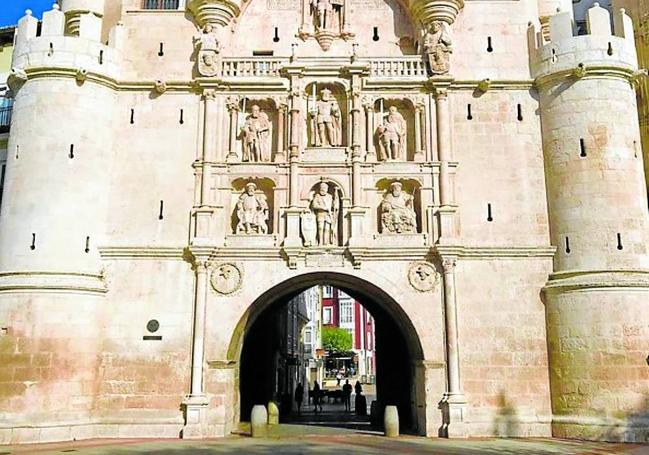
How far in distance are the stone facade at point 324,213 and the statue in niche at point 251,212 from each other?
7 centimetres

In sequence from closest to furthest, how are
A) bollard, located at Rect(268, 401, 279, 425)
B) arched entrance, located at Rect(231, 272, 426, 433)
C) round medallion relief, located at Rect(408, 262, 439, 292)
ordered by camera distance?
round medallion relief, located at Rect(408, 262, 439, 292)
arched entrance, located at Rect(231, 272, 426, 433)
bollard, located at Rect(268, 401, 279, 425)

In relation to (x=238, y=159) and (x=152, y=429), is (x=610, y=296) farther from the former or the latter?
(x=152, y=429)

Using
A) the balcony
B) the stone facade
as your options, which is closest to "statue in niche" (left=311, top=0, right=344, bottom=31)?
the stone facade

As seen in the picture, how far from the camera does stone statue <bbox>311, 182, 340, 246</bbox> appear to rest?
66.4ft

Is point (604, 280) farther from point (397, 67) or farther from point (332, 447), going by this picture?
point (397, 67)

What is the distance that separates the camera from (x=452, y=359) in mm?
Result: 19188

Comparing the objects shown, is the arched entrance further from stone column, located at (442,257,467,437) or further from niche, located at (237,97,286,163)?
niche, located at (237,97,286,163)

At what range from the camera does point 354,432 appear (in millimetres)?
20375

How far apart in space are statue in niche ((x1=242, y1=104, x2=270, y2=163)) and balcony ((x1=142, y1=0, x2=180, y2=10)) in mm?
5124

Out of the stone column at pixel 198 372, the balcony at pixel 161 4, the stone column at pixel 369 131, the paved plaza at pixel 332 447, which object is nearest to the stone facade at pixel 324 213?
the stone column at pixel 198 372

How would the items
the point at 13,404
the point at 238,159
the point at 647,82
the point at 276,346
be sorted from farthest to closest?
1. the point at 276,346
2. the point at 647,82
3. the point at 238,159
4. the point at 13,404

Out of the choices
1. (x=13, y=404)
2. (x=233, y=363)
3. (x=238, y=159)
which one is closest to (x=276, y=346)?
(x=233, y=363)

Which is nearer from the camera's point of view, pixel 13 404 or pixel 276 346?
pixel 13 404

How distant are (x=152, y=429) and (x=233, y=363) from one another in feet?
9.79
